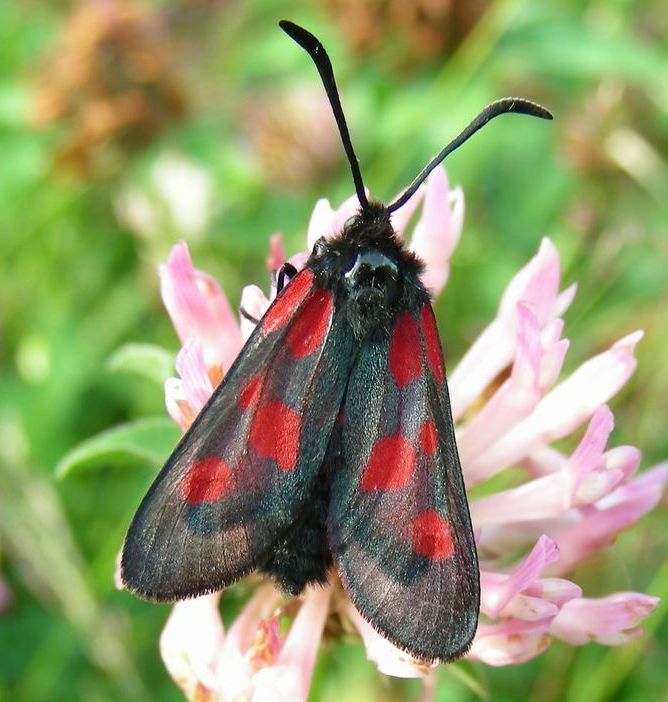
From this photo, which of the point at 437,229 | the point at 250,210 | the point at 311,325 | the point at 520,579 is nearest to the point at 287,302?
the point at 311,325

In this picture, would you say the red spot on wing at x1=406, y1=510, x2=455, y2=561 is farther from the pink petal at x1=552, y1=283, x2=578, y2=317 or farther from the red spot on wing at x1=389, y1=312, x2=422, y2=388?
the pink petal at x1=552, y1=283, x2=578, y2=317

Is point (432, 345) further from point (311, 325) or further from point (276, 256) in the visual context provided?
point (276, 256)

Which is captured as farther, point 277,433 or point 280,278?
point 280,278

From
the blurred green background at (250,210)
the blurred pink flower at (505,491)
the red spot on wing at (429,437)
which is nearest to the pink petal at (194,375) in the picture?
the blurred pink flower at (505,491)

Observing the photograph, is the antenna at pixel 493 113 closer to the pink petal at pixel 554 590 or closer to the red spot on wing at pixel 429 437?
the red spot on wing at pixel 429 437

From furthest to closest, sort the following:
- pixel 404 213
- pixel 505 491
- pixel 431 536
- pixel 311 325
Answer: pixel 404 213, pixel 505 491, pixel 311 325, pixel 431 536

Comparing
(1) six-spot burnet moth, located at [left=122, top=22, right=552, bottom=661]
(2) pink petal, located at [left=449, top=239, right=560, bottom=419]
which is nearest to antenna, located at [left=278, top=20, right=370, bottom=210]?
(1) six-spot burnet moth, located at [left=122, top=22, right=552, bottom=661]
